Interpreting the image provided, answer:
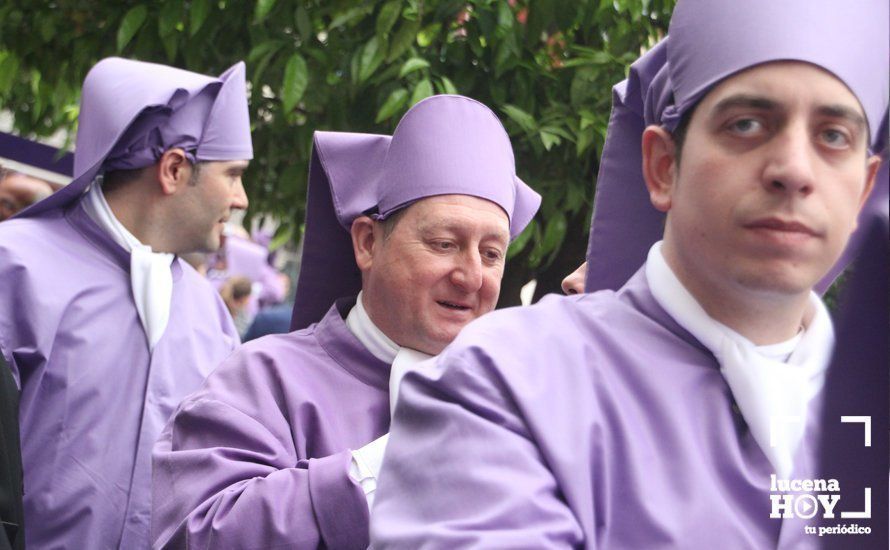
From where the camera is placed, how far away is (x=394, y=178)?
353 centimetres

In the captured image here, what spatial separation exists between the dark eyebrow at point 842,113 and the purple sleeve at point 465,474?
487 mm

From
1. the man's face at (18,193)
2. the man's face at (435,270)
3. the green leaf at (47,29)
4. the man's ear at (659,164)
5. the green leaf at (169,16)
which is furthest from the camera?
the man's face at (18,193)

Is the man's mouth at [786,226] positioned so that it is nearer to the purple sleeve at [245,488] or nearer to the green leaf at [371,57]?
the purple sleeve at [245,488]

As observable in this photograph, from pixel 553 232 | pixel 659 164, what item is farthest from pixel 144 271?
pixel 659 164

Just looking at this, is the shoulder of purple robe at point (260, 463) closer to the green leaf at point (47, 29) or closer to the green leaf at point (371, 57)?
the green leaf at point (371, 57)

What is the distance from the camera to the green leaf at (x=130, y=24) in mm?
4297

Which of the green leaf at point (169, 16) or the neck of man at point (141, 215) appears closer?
the green leaf at point (169, 16)

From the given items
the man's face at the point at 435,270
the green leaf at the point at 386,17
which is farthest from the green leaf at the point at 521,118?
the man's face at the point at 435,270

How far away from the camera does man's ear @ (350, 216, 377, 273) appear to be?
3541mm

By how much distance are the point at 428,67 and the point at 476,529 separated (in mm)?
2423

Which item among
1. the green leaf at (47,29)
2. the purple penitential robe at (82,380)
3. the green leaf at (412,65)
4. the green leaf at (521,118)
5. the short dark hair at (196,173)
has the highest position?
the green leaf at (47,29)

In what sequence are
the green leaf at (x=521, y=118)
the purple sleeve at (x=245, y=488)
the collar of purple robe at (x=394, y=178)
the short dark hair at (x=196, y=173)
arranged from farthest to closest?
the short dark hair at (x=196, y=173) < the green leaf at (x=521, y=118) < the collar of purple robe at (x=394, y=178) < the purple sleeve at (x=245, y=488)

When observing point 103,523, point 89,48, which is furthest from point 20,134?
point 103,523

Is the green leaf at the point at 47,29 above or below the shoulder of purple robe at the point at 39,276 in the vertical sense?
above
